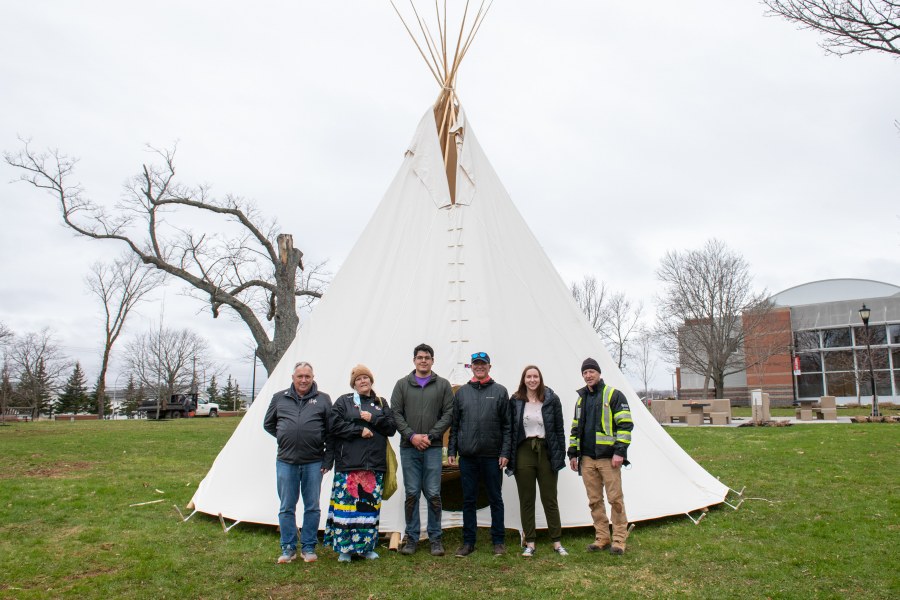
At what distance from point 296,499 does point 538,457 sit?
1.98 m

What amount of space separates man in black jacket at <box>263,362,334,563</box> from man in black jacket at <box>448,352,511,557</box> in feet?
3.52

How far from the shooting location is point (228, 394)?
2089 inches

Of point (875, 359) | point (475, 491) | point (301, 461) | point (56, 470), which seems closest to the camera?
point (301, 461)

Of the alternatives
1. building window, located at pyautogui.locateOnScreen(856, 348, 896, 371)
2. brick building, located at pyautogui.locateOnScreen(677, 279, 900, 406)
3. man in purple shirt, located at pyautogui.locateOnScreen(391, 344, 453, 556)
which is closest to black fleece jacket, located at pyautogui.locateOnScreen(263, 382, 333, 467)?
man in purple shirt, located at pyautogui.locateOnScreen(391, 344, 453, 556)

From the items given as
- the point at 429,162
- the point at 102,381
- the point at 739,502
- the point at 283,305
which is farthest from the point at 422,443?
the point at 102,381

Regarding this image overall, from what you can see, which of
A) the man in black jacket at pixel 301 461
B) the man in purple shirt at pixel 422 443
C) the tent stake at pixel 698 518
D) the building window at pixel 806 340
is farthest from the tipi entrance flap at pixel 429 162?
the building window at pixel 806 340

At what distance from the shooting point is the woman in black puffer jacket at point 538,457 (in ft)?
15.7

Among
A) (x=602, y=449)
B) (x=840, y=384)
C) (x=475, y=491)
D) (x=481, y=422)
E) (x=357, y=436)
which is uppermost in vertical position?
(x=840, y=384)

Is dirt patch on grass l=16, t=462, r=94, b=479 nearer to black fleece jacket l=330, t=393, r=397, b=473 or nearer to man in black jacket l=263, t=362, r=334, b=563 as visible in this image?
man in black jacket l=263, t=362, r=334, b=563

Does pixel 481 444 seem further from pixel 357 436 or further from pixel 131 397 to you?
pixel 131 397

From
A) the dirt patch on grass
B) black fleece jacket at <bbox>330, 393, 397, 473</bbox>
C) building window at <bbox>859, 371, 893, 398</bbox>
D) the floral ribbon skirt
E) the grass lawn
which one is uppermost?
building window at <bbox>859, 371, 893, 398</bbox>

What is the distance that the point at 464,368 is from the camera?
5.72 meters

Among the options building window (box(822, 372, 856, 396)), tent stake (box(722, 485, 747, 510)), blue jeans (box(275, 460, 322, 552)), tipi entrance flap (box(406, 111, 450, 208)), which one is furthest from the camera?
building window (box(822, 372, 856, 396))

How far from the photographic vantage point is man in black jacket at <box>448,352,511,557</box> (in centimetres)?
476
